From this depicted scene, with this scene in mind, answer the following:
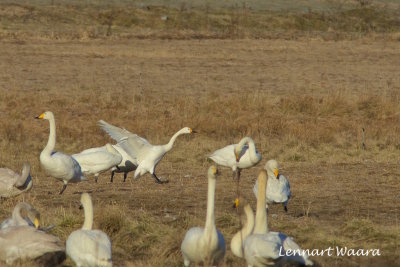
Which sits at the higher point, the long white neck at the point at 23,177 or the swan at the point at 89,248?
the long white neck at the point at 23,177

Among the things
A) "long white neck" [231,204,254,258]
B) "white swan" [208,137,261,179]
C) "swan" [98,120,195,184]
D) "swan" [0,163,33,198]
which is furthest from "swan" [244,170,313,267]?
"swan" [98,120,195,184]

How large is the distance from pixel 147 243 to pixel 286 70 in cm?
1900

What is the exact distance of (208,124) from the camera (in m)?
17.2

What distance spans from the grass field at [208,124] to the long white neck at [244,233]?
0.32 metres

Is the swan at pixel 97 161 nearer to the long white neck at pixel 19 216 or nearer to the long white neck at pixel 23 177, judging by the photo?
the long white neck at pixel 23 177

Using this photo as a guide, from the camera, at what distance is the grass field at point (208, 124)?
966 cm

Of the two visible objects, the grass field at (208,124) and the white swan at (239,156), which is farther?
the white swan at (239,156)

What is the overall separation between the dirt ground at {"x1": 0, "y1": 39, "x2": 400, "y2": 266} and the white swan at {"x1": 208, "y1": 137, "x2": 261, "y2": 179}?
0.28 meters

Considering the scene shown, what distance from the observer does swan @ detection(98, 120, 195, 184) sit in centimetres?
1353

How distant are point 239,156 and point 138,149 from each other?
5.58 feet

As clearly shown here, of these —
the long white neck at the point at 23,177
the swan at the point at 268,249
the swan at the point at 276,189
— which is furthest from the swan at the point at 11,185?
the swan at the point at 268,249

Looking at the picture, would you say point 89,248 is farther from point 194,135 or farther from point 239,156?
point 194,135

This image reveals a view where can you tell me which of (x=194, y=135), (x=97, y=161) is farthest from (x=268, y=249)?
(x=194, y=135)

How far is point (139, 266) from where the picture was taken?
7926 millimetres
